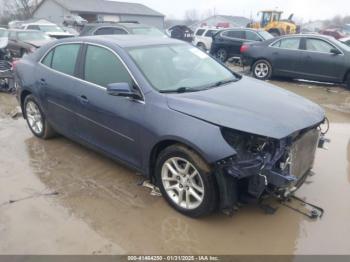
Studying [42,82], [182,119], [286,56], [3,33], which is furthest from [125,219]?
[3,33]

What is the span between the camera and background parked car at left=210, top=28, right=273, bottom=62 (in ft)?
49.5

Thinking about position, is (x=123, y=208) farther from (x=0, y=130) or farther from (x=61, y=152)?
(x=0, y=130)

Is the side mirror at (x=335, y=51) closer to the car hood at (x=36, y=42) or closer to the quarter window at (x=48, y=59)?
the quarter window at (x=48, y=59)

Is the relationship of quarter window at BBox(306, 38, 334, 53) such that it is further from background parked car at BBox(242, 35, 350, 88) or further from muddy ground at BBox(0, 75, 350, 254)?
muddy ground at BBox(0, 75, 350, 254)

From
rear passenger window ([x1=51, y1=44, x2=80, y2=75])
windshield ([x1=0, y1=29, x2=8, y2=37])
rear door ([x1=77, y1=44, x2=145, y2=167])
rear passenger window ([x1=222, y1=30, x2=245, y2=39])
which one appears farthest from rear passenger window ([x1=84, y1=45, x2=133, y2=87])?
windshield ([x1=0, y1=29, x2=8, y2=37])

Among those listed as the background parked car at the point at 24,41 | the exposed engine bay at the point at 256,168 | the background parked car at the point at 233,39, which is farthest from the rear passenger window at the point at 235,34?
the exposed engine bay at the point at 256,168

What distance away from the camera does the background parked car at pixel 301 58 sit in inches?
385

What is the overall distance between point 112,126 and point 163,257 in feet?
5.21

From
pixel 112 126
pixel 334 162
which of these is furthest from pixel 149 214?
pixel 334 162

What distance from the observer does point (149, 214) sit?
363 cm

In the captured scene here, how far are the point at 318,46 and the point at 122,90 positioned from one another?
27.3 ft

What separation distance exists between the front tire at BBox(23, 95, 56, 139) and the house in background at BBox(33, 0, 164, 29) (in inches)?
1600

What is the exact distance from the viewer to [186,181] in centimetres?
347

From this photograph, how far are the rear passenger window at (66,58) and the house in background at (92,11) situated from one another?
41.3 meters
